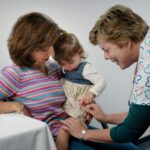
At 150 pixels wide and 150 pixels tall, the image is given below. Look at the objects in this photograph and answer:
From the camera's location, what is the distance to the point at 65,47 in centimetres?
170

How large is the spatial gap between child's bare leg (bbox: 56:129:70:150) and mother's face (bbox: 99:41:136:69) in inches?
18.9

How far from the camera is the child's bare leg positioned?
1.54m

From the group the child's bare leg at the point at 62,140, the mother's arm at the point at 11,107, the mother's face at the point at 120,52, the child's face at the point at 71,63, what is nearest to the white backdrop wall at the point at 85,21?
the child's face at the point at 71,63

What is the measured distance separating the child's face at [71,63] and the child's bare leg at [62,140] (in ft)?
1.25

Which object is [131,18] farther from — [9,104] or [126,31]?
[9,104]

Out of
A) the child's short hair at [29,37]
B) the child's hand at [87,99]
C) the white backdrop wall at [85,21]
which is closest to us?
the child's short hair at [29,37]

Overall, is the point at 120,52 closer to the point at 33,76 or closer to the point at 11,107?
the point at 33,76

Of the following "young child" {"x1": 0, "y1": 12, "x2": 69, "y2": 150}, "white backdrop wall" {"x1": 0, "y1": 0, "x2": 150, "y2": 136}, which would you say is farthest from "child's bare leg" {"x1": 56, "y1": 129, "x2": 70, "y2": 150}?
"white backdrop wall" {"x1": 0, "y1": 0, "x2": 150, "y2": 136}

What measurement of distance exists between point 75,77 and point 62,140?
389 millimetres

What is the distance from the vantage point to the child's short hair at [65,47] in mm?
1689

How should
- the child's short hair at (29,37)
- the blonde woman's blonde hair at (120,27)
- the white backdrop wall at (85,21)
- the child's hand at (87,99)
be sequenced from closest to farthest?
the blonde woman's blonde hair at (120,27)
the child's short hair at (29,37)
the child's hand at (87,99)
the white backdrop wall at (85,21)

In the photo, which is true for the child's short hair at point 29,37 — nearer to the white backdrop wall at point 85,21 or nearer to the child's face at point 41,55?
the child's face at point 41,55

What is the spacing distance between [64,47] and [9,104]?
45cm

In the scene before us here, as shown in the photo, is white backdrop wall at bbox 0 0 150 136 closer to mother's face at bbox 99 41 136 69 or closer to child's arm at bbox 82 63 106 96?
child's arm at bbox 82 63 106 96
